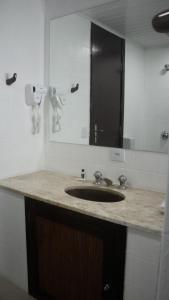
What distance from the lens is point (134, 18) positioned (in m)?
1.62

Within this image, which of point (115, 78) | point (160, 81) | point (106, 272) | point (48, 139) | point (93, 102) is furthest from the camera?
point (48, 139)

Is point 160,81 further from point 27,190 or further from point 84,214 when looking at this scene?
point 27,190

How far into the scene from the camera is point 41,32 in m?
2.00

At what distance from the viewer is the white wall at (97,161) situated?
1.57 meters

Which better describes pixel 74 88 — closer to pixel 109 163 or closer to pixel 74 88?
pixel 74 88

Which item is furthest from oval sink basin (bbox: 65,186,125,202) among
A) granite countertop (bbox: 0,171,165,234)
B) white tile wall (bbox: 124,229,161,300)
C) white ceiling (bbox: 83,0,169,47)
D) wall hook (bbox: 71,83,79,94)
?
white ceiling (bbox: 83,0,169,47)

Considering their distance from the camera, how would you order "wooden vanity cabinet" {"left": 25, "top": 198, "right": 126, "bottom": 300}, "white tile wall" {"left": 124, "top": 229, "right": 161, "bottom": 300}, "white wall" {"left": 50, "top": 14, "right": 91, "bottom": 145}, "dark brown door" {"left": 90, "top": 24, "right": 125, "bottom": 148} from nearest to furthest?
"white tile wall" {"left": 124, "top": 229, "right": 161, "bottom": 300}
"wooden vanity cabinet" {"left": 25, "top": 198, "right": 126, "bottom": 300}
"dark brown door" {"left": 90, "top": 24, "right": 125, "bottom": 148}
"white wall" {"left": 50, "top": 14, "right": 91, "bottom": 145}

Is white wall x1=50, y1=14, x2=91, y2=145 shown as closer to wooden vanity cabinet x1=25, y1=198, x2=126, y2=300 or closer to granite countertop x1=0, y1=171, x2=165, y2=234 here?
granite countertop x1=0, y1=171, x2=165, y2=234

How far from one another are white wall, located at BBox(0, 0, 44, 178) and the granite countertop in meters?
0.18

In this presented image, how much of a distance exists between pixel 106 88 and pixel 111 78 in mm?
85

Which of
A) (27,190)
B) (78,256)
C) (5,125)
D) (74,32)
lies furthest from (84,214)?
(74,32)

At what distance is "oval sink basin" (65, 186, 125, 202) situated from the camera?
1.63m

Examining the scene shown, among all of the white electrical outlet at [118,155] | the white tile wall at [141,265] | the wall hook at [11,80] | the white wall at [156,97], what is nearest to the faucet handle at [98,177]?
the white electrical outlet at [118,155]

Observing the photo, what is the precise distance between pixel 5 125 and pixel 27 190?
53 centimetres
